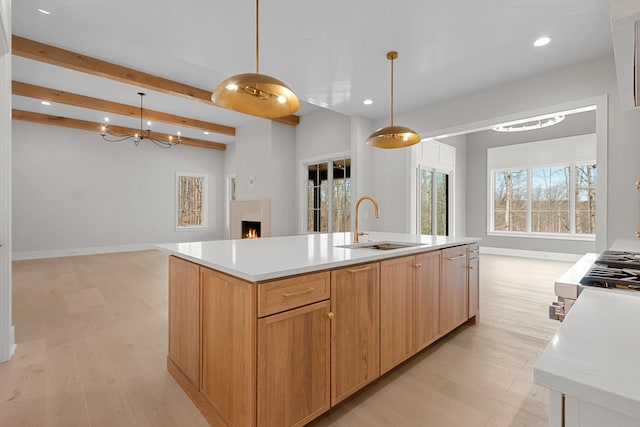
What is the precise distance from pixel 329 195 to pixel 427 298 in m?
4.15

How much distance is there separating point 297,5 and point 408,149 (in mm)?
3053

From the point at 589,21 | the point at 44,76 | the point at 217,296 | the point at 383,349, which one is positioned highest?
the point at 44,76

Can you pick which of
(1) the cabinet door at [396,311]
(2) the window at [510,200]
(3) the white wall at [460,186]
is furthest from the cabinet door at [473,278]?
(2) the window at [510,200]

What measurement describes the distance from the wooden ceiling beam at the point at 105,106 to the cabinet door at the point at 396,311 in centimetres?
621

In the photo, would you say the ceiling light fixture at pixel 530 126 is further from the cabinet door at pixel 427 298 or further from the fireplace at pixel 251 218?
the fireplace at pixel 251 218

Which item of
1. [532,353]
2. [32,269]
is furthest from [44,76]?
[532,353]

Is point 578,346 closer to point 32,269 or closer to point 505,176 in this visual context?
point 32,269

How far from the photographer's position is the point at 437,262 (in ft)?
7.80

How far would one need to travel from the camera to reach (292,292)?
141 centimetres

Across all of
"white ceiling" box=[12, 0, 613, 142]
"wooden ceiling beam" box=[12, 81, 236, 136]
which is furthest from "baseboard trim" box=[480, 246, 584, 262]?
"wooden ceiling beam" box=[12, 81, 236, 136]

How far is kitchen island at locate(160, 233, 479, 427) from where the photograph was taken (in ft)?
4.36

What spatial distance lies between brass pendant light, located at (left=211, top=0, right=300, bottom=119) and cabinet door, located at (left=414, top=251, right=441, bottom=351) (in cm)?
143

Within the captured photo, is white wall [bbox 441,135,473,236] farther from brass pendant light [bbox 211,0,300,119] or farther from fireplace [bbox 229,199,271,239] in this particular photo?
brass pendant light [bbox 211,0,300,119]

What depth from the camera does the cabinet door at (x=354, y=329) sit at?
1600 millimetres
